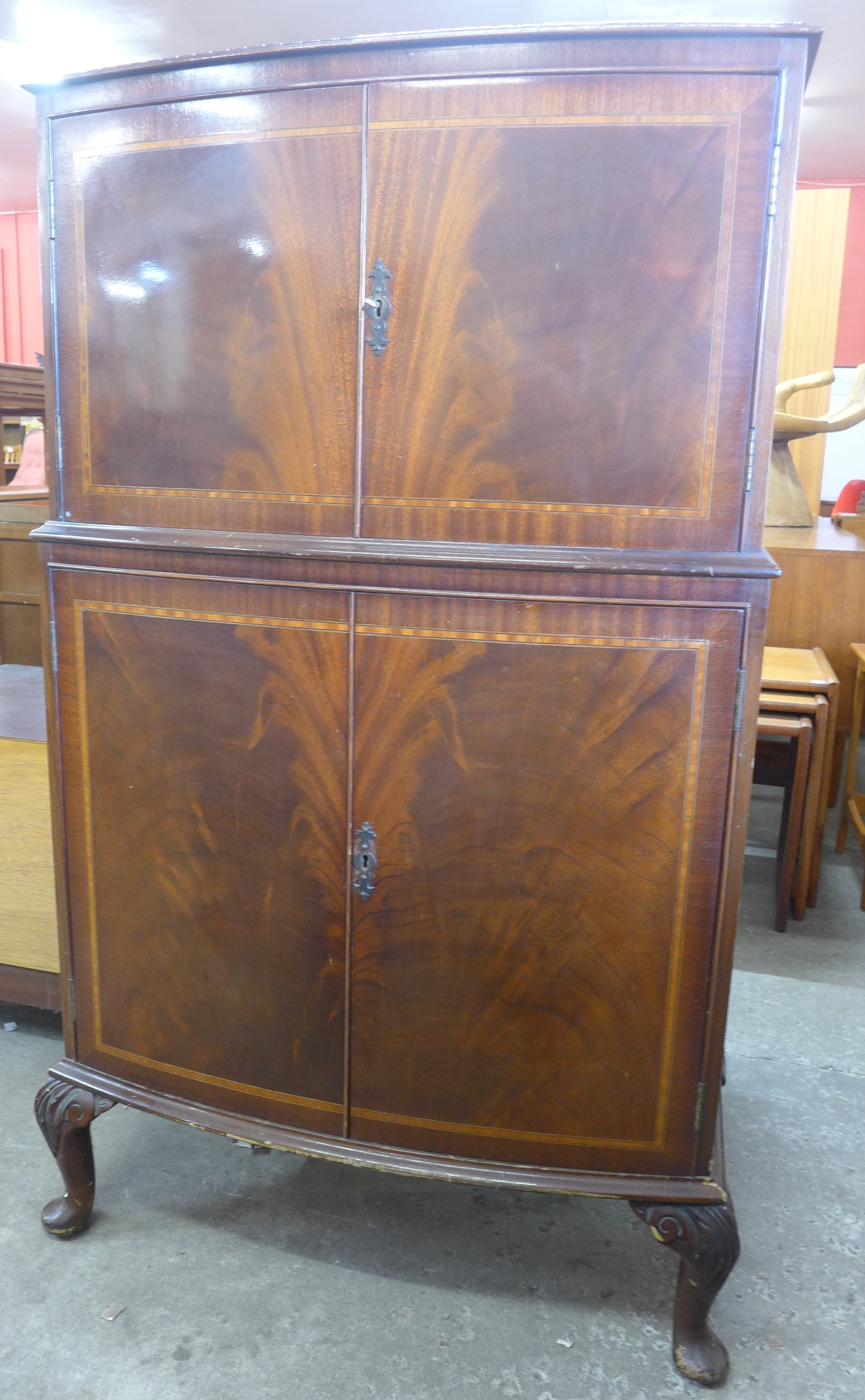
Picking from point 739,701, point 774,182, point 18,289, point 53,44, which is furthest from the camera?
point 18,289

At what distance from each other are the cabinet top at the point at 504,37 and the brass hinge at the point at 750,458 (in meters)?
0.37

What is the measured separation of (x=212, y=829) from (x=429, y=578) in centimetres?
48

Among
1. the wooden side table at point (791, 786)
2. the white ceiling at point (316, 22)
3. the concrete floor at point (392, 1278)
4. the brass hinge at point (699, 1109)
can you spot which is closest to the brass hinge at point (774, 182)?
the brass hinge at point (699, 1109)

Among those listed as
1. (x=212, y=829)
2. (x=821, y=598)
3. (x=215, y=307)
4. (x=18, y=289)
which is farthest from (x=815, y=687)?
(x=18, y=289)

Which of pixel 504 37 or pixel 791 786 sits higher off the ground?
pixel 504 37

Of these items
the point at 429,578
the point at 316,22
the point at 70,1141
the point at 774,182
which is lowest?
the point at 70,1141

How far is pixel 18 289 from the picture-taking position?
34.4 feet

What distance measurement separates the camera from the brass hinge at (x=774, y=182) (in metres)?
1.13

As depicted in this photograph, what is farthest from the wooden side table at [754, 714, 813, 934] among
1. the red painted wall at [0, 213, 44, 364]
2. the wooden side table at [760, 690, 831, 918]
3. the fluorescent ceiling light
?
the red painted wall at [0, 213, 44, 364]

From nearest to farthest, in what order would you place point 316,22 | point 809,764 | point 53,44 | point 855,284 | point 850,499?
point 809,764 → point 850,499 → point 316,22 → point 53,44 → point 855,284

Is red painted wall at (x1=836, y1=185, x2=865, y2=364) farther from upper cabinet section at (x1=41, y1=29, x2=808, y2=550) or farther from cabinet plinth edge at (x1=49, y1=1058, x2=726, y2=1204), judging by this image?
cabinet plinth edge at (x1=49, y1=1058, x2=726, y2=1204)

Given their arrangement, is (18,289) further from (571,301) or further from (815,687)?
(571,301)

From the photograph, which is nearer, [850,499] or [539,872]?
[539,872]

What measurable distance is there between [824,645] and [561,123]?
2575 mm
